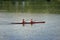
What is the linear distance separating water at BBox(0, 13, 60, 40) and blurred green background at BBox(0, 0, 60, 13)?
1.6 inches

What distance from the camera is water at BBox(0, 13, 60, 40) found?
107 centimetres

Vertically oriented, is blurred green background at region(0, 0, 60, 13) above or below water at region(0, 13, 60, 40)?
above

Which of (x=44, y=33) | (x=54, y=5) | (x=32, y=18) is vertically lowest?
(x=44, y=33)

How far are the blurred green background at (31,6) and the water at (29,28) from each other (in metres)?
0.04

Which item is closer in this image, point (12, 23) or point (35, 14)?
point (12, 23)

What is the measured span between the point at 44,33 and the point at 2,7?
15.3 inches

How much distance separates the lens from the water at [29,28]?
1.07 metres

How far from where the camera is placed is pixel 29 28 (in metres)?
1.17

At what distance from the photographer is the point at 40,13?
1289mm

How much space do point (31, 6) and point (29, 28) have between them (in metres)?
0.19

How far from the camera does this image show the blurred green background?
1.12 metres

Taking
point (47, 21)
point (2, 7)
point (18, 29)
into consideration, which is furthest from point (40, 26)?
point (2, 7)

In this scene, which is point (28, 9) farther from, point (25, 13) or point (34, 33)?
point (34, 33)

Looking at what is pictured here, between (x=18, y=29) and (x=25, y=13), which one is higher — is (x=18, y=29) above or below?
below
